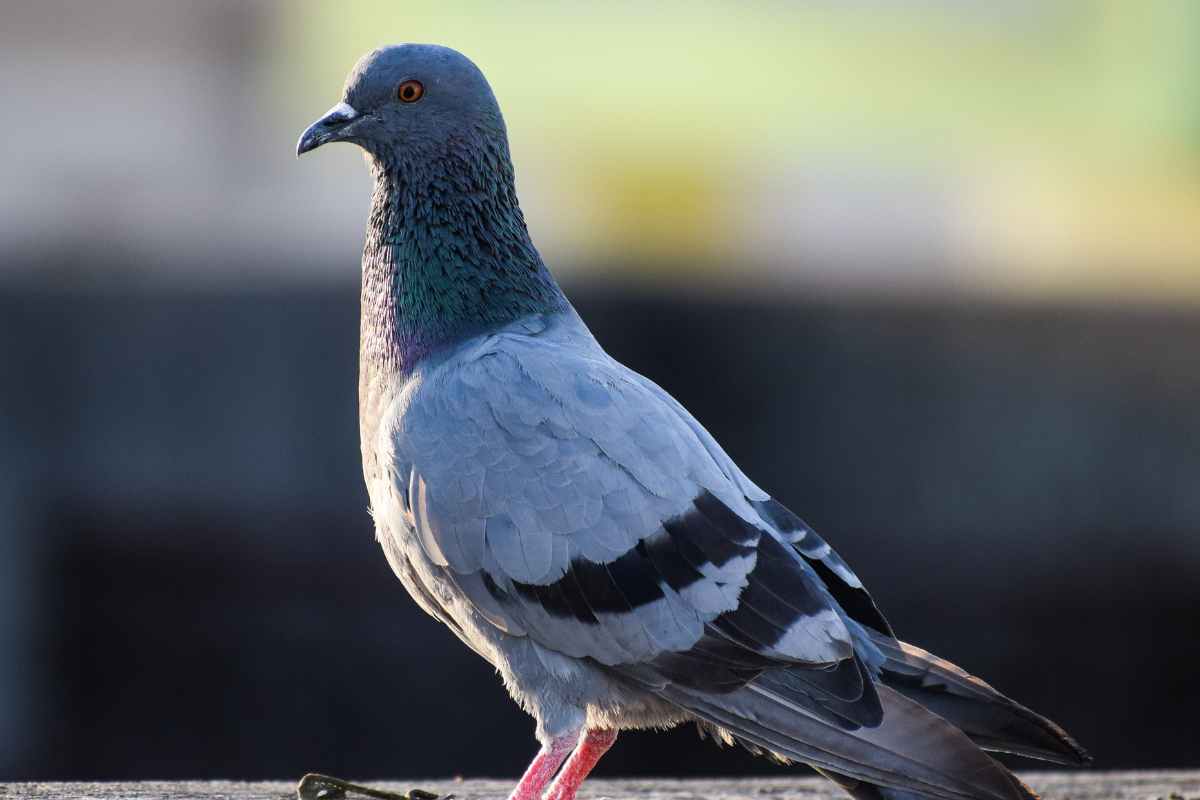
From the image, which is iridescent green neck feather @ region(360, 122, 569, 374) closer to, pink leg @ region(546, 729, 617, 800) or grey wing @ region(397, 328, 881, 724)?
grey wing @ region(397, 328, 881, 724)

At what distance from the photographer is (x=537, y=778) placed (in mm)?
4586

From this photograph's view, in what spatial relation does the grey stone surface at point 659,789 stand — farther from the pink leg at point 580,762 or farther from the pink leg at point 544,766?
the pink leg at point 544,766

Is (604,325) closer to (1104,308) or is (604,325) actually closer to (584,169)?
(1104,308)

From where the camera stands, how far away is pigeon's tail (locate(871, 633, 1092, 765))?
4.41m

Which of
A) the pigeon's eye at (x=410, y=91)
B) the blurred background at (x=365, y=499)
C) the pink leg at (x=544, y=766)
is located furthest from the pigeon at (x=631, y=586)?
the blurred background at (x=365, y=499)

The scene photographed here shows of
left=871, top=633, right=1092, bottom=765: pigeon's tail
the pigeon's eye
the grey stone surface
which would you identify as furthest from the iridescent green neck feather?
left=871, top=633, right=1092, bottom=765: pigeon's tail

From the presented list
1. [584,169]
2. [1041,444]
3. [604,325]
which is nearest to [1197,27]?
[584,169]

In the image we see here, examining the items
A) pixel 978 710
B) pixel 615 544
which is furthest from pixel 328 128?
pixel 978 710

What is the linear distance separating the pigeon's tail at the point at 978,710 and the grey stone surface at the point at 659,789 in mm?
882

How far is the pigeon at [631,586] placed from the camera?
4.40 m

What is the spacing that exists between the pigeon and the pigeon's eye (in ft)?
2.61

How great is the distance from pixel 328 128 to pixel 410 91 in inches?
11.3

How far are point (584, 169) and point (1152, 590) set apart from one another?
7925 mm

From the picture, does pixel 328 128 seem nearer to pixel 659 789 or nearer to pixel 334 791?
pixel 334 791
